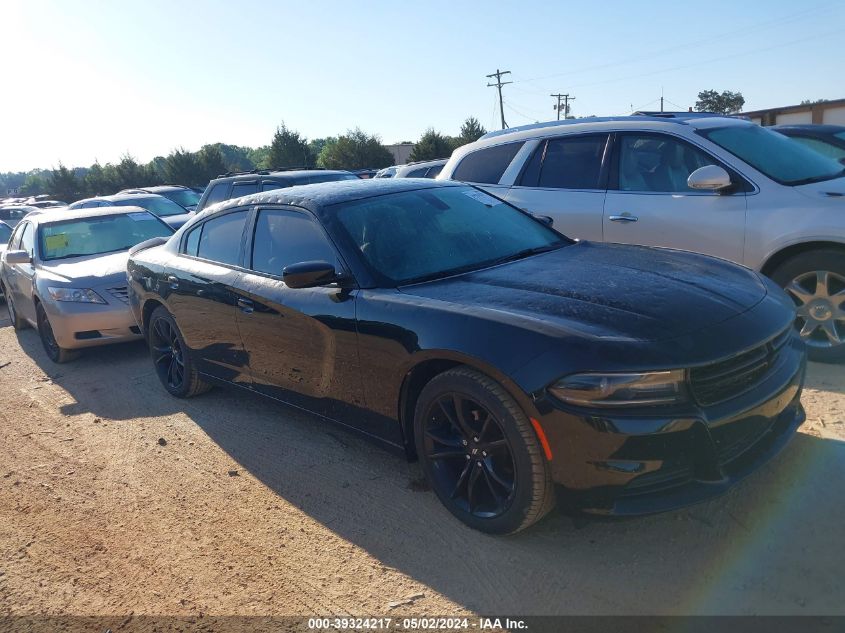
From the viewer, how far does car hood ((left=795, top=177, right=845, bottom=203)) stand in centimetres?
473

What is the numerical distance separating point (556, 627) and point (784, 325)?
5.69ft

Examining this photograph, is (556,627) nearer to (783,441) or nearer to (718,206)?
(783,441)

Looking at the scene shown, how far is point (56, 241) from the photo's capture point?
803 cm

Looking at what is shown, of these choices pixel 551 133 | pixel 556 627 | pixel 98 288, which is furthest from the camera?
pixel 98 288

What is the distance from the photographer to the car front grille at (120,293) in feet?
22.8

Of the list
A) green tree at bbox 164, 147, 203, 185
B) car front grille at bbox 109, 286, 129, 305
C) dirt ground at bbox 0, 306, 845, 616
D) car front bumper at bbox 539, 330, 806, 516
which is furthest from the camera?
green tree at bbox 164, 147, 203, 185

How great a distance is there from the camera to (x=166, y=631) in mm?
2771

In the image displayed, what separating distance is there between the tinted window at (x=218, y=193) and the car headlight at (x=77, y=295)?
15.1 feet

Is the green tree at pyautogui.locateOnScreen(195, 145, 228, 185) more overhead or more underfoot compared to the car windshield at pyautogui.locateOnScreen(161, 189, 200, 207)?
more overhead

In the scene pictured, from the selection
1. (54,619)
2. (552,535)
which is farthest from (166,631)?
(552,535)

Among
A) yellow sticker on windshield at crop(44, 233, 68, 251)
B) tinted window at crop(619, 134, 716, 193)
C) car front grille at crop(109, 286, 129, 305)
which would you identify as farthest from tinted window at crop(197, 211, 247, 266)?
yellow sticker on windshield at crop(44, 233, 68, 251)

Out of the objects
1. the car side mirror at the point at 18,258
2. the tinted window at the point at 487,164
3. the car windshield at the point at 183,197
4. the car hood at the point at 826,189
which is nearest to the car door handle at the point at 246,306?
the tinted window at the point at 487,164

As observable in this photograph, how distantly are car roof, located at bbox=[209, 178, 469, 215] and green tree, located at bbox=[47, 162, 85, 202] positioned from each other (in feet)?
172

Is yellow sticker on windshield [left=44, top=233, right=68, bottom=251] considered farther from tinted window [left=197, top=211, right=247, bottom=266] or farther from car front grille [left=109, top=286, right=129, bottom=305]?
tinted window [left=197, top=211, right=247, bottom=266]
